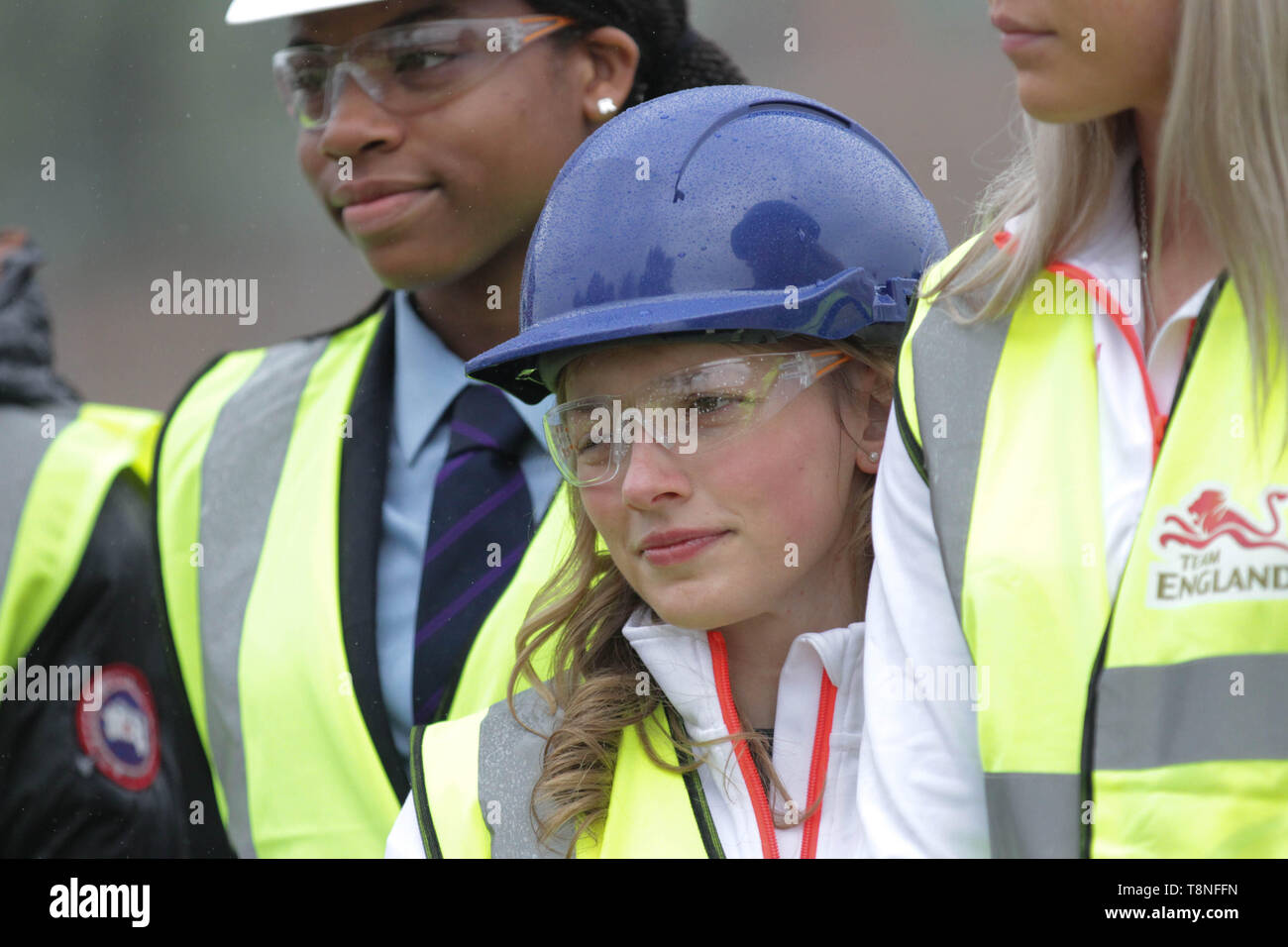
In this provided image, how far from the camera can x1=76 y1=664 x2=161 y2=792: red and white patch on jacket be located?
305 centimetres

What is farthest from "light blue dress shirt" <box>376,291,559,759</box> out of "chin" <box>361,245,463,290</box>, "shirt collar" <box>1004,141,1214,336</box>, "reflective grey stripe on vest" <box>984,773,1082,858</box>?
"reflective grey stripe on vest" <box>984,773,1082,858</box>

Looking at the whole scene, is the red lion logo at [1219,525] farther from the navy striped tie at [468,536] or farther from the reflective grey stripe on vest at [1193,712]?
the navy striped tie at [468,536]

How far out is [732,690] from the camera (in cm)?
218

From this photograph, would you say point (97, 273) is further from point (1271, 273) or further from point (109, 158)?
point (1271, 273)


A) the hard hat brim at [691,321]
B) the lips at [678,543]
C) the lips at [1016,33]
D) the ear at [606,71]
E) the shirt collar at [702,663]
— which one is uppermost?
the ear at [606,71]

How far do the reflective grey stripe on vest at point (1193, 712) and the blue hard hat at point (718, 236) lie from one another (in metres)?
0.68

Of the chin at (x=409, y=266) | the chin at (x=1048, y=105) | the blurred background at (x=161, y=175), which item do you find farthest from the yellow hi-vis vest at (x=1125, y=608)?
the blurred background at (x=161, y=175)

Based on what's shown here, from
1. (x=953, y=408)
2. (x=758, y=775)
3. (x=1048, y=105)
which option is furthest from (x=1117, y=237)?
(x=758, y=775)

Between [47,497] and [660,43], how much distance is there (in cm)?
154

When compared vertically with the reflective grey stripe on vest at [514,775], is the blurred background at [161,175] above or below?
above

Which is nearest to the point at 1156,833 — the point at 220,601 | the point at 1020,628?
the point at 1020,628

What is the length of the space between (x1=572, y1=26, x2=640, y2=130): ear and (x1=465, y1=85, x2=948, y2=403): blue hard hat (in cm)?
66

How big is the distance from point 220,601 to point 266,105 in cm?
188

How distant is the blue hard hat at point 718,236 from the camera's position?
212 centimetres
